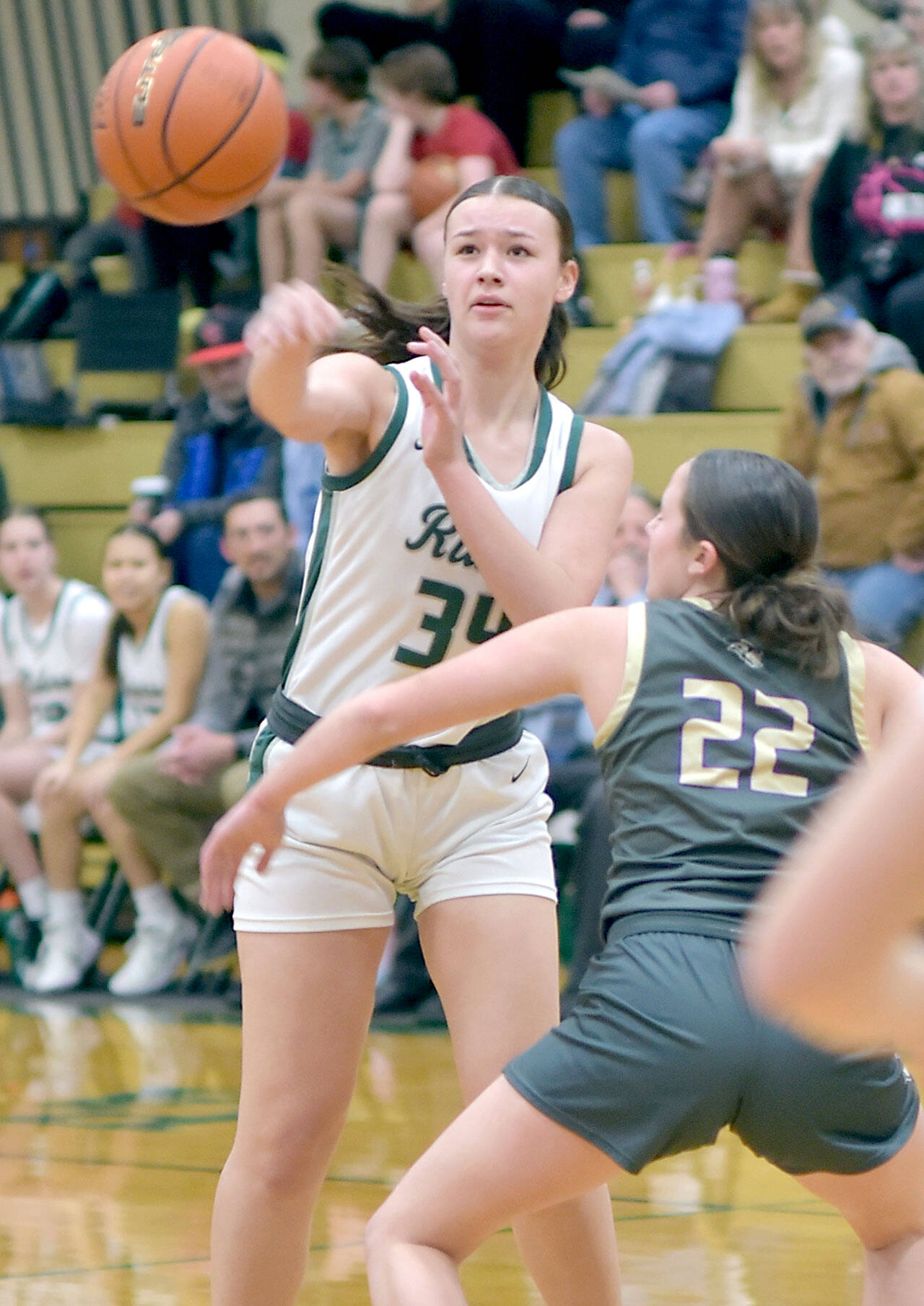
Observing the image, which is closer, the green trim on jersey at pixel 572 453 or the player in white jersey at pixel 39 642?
the green trim on jersey at pixel 572 453

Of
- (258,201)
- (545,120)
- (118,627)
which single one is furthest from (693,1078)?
(545,120)

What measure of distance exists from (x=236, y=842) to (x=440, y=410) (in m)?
0.73

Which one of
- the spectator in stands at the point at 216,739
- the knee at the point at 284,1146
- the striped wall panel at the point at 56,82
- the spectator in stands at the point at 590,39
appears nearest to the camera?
the knee at the point at 284,1146

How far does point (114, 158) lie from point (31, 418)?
18.3 ft

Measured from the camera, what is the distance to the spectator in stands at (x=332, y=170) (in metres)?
8.95

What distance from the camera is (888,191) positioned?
23.4 ft

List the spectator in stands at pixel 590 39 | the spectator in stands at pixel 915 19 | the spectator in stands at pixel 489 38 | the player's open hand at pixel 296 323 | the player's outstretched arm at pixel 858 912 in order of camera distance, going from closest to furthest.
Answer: the player's outstretched arm at pixel 858 912
the player's open hand at pixel 296 323
the spectator in stands at pixel 915 19
the spectator in stands at pixel 590 39
the spectator in stands at pixel 489 38

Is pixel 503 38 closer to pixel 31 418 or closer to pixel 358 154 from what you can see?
pixel 358 154

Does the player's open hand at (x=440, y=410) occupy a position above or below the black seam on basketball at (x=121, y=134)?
above

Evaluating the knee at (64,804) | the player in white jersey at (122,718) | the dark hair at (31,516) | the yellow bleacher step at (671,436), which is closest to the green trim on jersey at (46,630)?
the dark hair at (31,516)

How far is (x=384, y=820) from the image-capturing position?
2918mm

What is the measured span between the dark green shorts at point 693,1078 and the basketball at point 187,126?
8.38 feet

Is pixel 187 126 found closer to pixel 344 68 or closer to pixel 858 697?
pixel 858 697

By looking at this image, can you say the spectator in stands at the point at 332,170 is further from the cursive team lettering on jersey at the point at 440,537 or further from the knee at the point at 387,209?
the cursive team lettering on jersey at the point at 440,537
